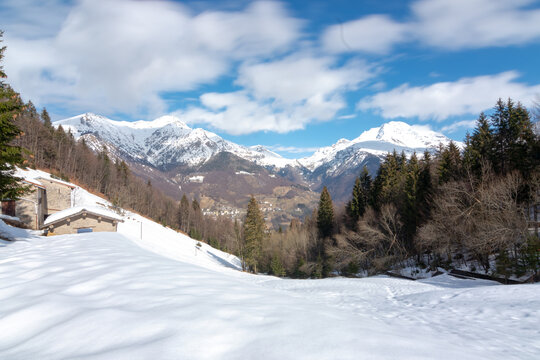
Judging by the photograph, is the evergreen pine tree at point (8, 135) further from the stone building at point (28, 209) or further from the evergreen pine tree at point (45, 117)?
the evergreen pine tree at point (45, 117)

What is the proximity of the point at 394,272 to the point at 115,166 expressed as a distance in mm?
85925

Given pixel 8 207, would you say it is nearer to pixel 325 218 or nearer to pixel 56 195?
pixel 56 195

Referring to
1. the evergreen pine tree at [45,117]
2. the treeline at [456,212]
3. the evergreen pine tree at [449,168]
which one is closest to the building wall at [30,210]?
the treeline at [456,212]

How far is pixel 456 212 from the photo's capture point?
23.3 metres

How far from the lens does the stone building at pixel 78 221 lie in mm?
28953

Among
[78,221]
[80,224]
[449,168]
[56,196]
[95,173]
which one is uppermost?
[95,173]

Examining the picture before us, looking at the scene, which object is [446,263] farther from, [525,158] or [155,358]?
[155,358]

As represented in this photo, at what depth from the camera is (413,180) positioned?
33062 mm

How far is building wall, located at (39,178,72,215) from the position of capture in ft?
126

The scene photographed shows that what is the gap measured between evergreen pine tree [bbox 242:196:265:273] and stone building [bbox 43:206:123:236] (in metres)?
19.1

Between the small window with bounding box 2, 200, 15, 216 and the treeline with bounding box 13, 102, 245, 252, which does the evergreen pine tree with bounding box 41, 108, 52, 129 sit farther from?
the small window with bounding box 2, 200, 15, 216

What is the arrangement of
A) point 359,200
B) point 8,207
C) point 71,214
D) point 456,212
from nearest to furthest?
1. point 456,212
2. point 8,207
3. point 71,214
4. point 359,200

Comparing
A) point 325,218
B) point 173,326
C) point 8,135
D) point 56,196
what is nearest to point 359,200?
point 325,218

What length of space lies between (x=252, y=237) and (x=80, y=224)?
23.3 metres
